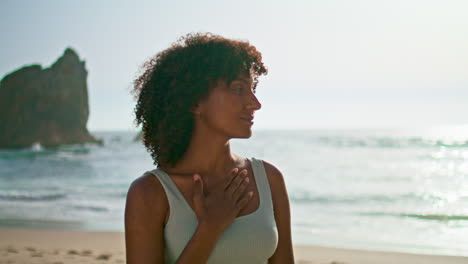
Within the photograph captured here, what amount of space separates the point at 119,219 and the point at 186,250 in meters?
9.36

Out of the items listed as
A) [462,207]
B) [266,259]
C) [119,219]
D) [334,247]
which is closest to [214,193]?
[266,259]

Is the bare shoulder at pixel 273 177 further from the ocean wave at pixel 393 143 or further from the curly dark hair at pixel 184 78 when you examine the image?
the ocean wave at pixel 393 143

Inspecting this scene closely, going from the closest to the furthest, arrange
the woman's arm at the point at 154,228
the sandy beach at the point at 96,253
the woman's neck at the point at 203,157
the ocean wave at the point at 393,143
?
the woman's arm at the point at 154,228
the woman's neck at the point at 203,157
the sandy beach at the point at 96,253
the ocean wave at the point at 393,143

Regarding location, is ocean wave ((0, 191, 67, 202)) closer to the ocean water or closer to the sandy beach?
the ocean water

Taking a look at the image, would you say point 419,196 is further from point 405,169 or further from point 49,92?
point 49,92

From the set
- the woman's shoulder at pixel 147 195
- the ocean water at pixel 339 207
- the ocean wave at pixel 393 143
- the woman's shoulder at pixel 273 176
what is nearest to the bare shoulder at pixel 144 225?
the woman's shoulder at pixel 147 195

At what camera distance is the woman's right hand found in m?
1.77

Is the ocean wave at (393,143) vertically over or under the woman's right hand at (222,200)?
under

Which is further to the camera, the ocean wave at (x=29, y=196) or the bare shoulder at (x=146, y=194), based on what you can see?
the ocean wave at (x=29, y=196)

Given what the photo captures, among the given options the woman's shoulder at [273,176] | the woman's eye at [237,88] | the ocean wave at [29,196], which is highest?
the woman's eye at [237,88]

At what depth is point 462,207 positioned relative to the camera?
41.5 feet

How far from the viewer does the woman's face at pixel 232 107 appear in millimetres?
1906

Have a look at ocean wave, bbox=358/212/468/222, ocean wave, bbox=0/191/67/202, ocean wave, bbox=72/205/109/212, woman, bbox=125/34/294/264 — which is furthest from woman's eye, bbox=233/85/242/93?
ocean wave, bbox=0/191/67/202

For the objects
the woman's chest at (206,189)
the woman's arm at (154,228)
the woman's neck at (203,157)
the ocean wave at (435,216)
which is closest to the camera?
the woman's arm at (154,228)
